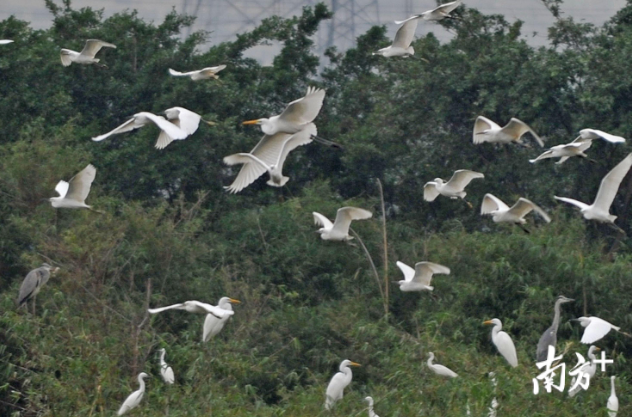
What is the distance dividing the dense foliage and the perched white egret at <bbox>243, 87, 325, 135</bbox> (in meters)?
1.97

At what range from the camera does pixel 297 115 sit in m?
12.8

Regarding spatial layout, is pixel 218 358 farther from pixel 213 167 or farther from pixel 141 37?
pixel 141 37

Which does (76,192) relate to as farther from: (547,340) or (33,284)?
(547,340)

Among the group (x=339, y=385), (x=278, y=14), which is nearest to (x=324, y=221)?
(x=339, y=385)

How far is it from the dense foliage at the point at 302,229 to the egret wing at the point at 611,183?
1144mm

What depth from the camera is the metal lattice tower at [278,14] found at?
28312 millimetres

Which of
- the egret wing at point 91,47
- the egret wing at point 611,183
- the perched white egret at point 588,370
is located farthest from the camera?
the egret wing at point 91,47

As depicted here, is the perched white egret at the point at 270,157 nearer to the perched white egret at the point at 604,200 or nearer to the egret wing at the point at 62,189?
the egret wing at the point at 62,189

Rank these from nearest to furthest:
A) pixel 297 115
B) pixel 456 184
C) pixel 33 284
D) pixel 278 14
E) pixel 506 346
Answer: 1. pixel 506 346
2. pixel 297 115
3. pixel 33 284
4. pixel 456 184
5. pixel 278 14

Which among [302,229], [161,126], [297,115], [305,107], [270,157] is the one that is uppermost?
[161,126]

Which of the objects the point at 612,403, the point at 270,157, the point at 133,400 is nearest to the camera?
the point at 133,400

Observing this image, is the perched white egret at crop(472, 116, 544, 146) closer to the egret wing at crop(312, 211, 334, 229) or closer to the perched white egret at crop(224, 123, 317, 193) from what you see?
the perched white egret at crop(224, 123, 317, 193)

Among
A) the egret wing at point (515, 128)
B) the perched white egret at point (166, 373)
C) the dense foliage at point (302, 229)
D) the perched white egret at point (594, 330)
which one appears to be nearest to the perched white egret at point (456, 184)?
the egret wing at point (515, 128)

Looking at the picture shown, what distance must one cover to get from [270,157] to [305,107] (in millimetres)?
1271
